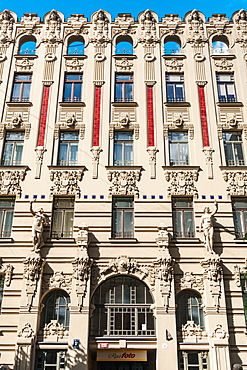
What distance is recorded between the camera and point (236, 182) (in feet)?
77.8

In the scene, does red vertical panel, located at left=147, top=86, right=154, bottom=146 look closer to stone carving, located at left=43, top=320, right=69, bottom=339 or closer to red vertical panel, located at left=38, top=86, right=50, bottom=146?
red vertical panel, located at left=38, top=86, right=50, bottom=146

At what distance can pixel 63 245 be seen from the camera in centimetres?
2191

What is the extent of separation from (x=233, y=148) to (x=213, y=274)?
834 centimetres

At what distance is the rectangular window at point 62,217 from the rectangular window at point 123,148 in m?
3.77

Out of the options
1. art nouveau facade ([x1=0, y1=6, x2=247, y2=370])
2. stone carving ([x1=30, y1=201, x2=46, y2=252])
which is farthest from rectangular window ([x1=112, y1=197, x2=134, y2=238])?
stone carving ([x1=30, y1=201, x2=46, y2=252])

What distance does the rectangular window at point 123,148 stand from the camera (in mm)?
24594

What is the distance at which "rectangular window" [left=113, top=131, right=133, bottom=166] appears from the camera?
24.6 meters

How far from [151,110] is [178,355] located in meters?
14.4

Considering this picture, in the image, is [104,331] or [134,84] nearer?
[104,331]

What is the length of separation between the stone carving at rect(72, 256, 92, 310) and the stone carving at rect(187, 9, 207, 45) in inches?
678

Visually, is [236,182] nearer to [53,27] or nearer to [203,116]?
[203,116]

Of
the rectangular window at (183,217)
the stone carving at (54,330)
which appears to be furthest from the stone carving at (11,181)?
the rectangular window at (183,217)

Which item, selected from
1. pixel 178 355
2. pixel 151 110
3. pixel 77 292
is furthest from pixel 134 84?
pixel 178 355

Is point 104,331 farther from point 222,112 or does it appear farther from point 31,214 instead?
point 222,112
